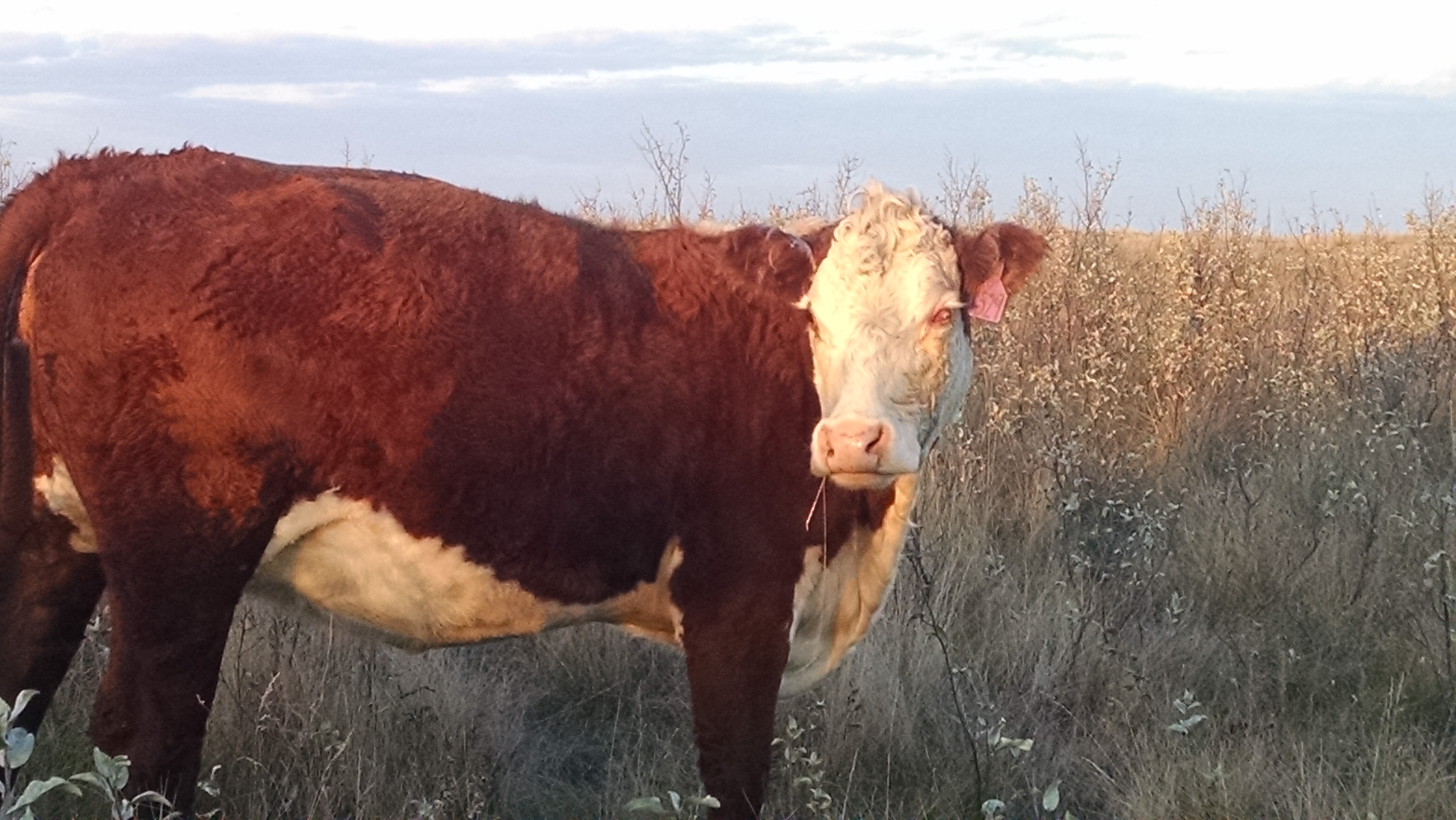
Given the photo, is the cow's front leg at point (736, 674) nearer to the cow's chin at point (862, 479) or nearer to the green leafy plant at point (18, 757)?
the cow's chin at point (862, 479)

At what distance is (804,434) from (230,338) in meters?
1.51

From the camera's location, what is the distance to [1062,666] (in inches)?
184

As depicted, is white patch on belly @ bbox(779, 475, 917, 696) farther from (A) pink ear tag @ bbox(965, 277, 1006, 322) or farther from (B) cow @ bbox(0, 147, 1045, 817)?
(A) pink ear tag @ bbox(965, 277, 1006, 322)

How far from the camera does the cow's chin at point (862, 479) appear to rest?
10.0 ft

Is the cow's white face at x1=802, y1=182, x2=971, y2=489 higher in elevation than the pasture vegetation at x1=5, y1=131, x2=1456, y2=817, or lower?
higher

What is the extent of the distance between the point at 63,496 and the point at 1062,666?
134 inches

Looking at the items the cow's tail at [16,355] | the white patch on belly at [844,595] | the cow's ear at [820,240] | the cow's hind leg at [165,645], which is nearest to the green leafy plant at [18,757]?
the cow's hind leg at [165,645]

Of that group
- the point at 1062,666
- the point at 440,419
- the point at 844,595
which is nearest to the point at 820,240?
the point at 844,595

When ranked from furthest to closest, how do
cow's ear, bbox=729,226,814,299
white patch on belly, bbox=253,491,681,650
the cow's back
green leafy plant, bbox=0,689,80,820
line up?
1. cow's ear, bbox=729,226,814,299
2. white patch on belly, bbox=253,491,681,650
3. the cow's back
4. green leafy plant, bbox=0,689,80,820

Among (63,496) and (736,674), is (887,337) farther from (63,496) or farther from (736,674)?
(63,496)

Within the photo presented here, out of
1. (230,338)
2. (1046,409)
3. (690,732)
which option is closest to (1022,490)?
(1046,409)

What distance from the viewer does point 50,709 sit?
13.3 ft

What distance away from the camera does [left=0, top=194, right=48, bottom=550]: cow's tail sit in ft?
10.0

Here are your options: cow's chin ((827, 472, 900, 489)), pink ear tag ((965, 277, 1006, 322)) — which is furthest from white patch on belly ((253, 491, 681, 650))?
pink ear tag ((965, 277, 1006, 322))
